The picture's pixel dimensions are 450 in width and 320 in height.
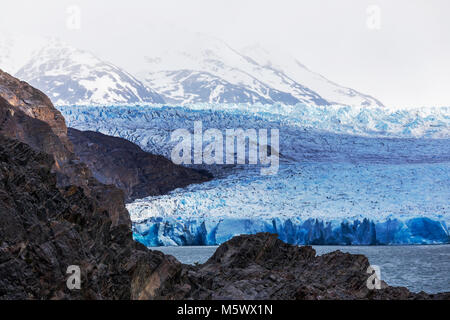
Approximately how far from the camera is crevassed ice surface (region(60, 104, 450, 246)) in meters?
21.6

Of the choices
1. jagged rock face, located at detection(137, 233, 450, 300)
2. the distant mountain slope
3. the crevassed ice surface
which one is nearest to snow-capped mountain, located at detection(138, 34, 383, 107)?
the distant mountain slope

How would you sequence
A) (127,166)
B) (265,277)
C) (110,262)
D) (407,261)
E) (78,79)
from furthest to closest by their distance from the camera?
(78,79) → (127,166) → (407,261) → (265,277) → (110,262)

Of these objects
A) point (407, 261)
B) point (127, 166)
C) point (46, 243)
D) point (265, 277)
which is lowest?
point (407, 261)

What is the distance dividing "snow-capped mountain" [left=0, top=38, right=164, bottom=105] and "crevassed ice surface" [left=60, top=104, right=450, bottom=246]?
1257 inches

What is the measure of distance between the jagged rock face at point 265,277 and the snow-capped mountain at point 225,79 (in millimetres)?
56166

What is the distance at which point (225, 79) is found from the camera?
75.1 metres

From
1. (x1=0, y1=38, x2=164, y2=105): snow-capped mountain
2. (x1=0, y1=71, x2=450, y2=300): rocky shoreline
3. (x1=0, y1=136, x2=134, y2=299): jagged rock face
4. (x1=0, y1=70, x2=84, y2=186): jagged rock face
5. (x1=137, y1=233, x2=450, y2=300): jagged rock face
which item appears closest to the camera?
(x1=0, y1=136, x2=134, y2=299): jagged rock face

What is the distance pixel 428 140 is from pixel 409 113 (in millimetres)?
2664

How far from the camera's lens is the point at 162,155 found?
30.1 m

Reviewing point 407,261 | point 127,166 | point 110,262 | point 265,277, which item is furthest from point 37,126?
point 110,262

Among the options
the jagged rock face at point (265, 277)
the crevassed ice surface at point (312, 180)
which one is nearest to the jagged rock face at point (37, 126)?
the crevassed ice surface at point (312, 180)

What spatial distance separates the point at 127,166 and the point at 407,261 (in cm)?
1498

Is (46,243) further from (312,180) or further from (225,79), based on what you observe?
(225,79)

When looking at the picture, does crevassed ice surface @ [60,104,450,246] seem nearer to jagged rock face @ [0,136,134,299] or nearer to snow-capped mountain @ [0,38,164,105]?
jagged rock face @ [0,136,134,299]
